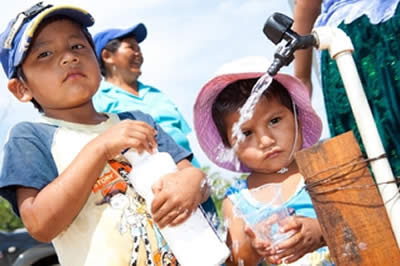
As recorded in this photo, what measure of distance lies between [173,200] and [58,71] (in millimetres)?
670

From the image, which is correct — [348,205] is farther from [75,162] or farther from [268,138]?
[75,162]

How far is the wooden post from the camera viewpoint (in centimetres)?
151

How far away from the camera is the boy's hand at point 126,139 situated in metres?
1.91

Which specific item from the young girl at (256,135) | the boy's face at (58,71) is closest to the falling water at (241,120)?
the young girl at (256,135)

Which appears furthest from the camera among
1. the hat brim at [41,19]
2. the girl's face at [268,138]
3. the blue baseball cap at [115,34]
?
the blue baseball cap at [115,34]

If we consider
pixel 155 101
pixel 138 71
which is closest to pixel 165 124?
pixel 155 101

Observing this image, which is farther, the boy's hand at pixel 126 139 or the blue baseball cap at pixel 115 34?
the blue baseball cap at pixel 115 34

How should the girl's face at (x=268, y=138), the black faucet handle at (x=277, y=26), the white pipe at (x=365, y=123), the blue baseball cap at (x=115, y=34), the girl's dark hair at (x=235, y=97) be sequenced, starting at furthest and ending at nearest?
the blue baseball cap at (x=115, y=34)
the girl's dark hair at (x=235, y=97)
the girl's face at (x=268, y=138)
the black faucet handle at (x=277, y=26)
the white pipe at (x=365, y=123)

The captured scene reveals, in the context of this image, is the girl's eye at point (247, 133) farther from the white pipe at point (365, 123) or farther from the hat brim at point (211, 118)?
the white pipe at point (365, 123)

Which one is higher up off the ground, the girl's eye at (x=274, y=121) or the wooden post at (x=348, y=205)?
the girl's eye at (x=274, y=121)

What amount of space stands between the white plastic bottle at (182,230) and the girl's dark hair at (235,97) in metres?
0.55

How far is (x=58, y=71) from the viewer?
2.14 meters

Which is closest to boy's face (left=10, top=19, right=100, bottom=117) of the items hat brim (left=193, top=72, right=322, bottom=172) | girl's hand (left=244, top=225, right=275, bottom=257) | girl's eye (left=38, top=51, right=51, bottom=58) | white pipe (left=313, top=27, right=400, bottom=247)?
girl's eye (left=38, top=51, right=51, bottom=58)

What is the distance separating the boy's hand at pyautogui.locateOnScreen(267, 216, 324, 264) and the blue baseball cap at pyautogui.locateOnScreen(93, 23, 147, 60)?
2.90m
